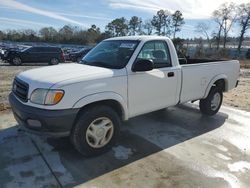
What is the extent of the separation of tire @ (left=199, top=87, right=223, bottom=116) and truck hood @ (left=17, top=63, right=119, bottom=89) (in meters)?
3.05

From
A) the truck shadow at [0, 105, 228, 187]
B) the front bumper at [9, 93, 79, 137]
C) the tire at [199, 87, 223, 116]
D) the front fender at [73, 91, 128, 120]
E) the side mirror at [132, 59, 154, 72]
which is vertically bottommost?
the truck shadow at [0, 105, 228, 187]

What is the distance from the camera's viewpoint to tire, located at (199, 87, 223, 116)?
618 cm

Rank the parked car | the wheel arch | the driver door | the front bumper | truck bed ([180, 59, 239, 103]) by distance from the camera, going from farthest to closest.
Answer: the parked car, the wheel arch, truck bed ([180, 59, 239, 103]), the driver door, the front bumper

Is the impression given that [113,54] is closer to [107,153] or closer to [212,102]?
[107,153]

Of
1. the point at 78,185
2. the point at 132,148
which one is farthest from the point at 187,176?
the point at 78,185

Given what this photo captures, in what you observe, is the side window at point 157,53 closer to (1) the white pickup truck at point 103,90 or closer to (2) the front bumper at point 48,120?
(1) the white pickup truck at point 103,90

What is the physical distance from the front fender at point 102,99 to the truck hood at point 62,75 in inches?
10.2

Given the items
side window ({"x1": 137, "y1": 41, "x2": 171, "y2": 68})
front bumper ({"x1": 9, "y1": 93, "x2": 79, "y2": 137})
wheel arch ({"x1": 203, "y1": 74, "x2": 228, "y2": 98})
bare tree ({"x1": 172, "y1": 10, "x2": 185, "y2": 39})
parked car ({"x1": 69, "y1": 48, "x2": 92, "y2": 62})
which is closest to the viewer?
front bumper ({"x1": 9, "y1": 93, "x2": 79, "y2": 137})

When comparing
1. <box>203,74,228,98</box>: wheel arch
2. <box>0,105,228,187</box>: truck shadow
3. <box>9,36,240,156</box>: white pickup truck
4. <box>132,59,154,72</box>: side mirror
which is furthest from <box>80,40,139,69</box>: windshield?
<box>203,74,228,98</box>: wheel arch

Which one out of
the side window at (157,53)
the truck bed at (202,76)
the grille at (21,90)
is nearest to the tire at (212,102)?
the truck bed at (202,76)

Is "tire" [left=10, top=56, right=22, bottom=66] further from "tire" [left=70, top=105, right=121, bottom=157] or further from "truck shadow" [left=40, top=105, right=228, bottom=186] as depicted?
"tire" [left=70, top=105, right=121, bottom=157]

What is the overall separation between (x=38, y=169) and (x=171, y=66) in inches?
116

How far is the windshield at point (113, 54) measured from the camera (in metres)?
4.36

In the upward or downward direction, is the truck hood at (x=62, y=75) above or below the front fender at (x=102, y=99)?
above
